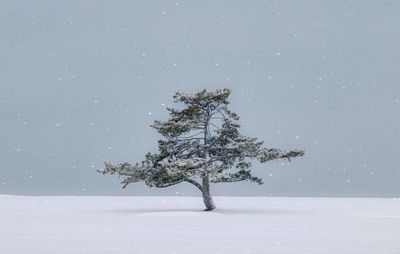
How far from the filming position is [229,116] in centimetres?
3269

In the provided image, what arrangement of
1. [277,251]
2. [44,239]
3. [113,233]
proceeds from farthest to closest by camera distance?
[113,233] < [44,239] < [277,251]

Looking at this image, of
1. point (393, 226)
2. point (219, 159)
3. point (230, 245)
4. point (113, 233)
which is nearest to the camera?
point (230, 245)

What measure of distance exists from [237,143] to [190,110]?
109 inches

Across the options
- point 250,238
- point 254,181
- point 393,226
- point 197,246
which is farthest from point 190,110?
point 197,246

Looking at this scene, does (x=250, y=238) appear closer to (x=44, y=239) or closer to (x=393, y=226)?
(x=44, y=239)

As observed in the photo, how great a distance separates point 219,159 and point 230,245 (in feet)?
54.3

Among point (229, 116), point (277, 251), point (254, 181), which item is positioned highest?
point (229, 116)

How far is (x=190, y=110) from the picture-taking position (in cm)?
3238

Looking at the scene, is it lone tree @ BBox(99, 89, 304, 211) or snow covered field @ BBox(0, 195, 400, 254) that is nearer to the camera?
snow covered field @ BBox(0, 195, 400, 254)

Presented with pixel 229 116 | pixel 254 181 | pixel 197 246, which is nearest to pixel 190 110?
pixel 229 116

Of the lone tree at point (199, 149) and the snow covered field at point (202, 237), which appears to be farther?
the lone tree at point (199, 149)

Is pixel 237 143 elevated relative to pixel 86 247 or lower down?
elevated

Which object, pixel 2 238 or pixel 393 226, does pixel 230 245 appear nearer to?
pixel 2 238

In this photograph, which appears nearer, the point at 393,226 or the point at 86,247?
the point at 86,247
